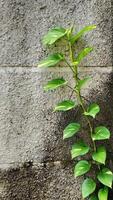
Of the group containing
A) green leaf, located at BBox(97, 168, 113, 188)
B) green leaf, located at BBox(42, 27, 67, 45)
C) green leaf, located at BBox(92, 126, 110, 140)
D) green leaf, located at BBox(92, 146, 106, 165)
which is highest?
green leaf, located at BBox(42, 27, 67, 45)

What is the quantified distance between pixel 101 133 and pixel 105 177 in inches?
9.6

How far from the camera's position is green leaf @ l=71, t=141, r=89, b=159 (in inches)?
71.1

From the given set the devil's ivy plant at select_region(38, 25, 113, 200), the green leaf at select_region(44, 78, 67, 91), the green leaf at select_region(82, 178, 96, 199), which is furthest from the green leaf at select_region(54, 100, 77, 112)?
the green leaf at select_region(82, 178, 96, 199)

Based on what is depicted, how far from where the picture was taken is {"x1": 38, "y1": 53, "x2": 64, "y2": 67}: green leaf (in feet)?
5.94

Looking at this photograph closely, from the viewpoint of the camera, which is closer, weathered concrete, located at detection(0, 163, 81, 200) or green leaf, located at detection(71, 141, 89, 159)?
green leaf, located at detection(71, 141, 89, 159)

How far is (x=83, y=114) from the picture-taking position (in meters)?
1.92

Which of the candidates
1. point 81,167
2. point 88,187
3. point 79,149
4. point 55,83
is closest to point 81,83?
point 55,83

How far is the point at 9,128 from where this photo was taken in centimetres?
190

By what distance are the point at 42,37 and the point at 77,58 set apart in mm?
236

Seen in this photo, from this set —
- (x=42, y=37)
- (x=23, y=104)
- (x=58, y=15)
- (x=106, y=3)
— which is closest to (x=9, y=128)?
(x=23, y=104)

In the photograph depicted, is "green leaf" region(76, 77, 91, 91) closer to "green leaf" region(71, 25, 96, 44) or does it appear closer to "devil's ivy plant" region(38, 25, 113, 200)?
"devil's ivy plant" region(38, 25, 113, 200)

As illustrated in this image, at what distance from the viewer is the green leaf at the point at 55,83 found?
1.82 m

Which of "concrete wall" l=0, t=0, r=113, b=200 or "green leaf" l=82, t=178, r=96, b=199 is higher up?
"concrete wall" l=0, t=0, r=113, b=200

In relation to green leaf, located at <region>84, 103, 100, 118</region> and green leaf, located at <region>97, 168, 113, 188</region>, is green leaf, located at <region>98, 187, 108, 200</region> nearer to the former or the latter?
green leaf, located at <region>97, 168, 113, 188</region>
